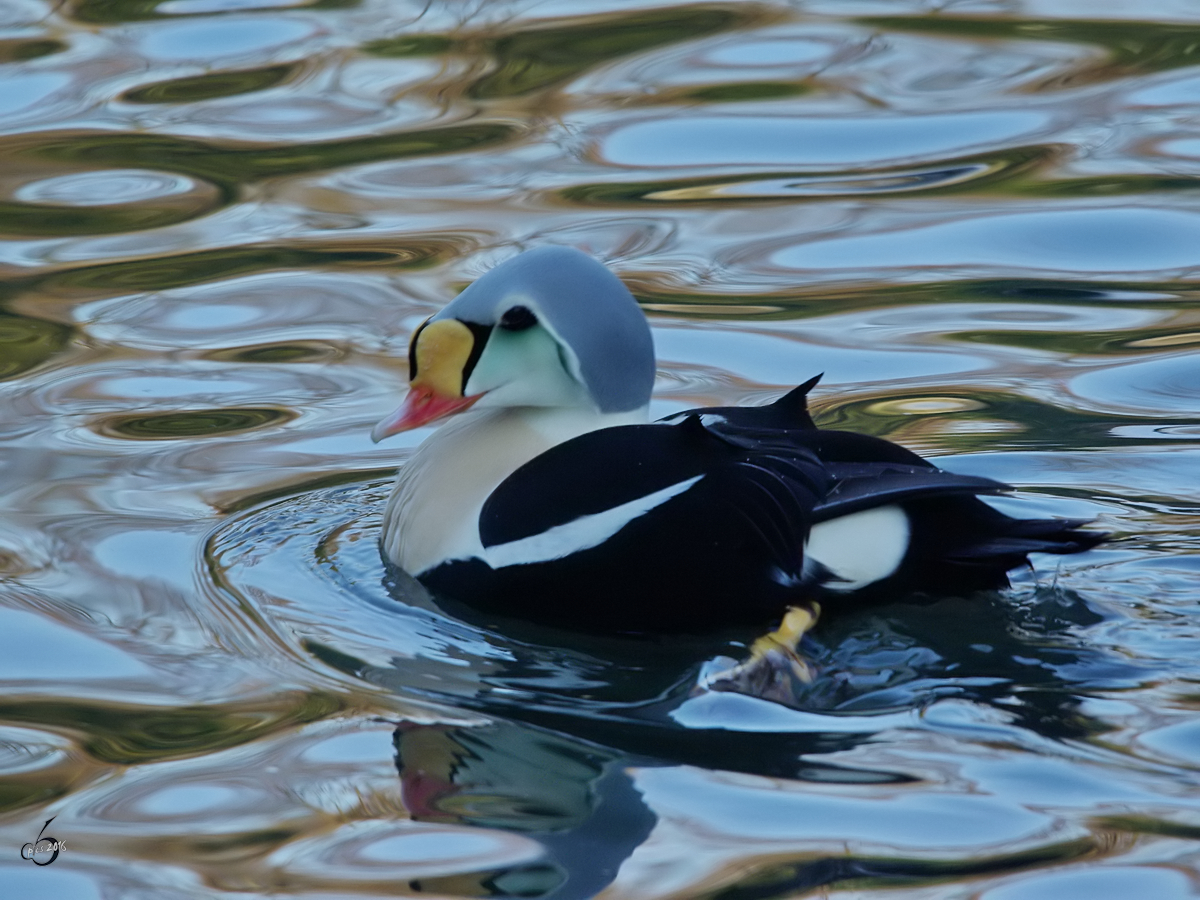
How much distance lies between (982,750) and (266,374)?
9.78ft

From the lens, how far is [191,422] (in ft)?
16.5

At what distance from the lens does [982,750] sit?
9.79 ft

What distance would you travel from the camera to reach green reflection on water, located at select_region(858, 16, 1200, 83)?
749cm

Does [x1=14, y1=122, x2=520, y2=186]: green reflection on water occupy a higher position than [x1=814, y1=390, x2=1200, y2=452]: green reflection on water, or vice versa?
[x1=14, y1=122, x2=520, y2=186]: green reflection on water

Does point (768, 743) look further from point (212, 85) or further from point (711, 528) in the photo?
point (212, 85)

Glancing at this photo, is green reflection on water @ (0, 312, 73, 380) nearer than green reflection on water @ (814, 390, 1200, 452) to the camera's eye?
No

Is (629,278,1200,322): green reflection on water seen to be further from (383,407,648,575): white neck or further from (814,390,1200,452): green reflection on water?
(383,407,648,575): white neck

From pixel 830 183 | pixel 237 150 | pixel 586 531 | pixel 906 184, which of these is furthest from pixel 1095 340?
pixel 237 150

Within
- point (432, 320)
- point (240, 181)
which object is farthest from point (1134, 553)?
point (240, 181)

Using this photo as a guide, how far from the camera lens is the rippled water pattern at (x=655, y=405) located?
283 centimetres

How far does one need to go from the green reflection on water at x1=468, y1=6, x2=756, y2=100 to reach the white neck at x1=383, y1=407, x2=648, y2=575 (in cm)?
408

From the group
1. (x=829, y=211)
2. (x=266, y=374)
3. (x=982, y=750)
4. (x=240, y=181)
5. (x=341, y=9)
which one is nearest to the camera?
(x=982, y=750)

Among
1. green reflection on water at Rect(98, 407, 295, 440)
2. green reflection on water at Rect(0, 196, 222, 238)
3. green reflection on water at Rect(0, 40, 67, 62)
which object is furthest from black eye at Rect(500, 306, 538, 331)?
green reflection on water at Rect(0, 40, 67, 62)

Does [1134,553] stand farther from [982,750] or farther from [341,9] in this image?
[341,9]
